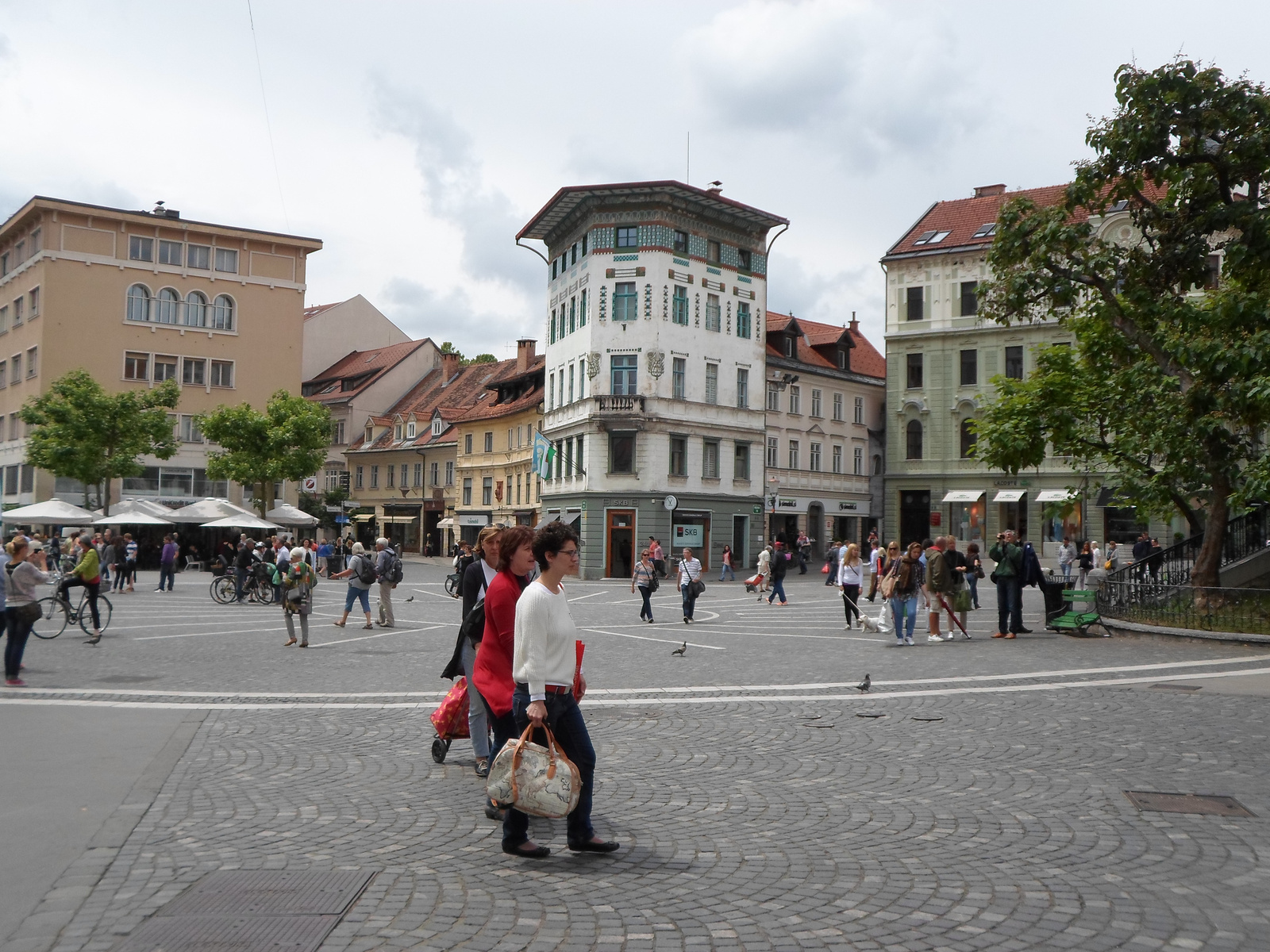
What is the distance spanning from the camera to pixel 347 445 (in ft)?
260

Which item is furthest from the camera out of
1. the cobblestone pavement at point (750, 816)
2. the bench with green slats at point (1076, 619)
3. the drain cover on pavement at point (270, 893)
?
the bench with green slats at point (1076, 619)

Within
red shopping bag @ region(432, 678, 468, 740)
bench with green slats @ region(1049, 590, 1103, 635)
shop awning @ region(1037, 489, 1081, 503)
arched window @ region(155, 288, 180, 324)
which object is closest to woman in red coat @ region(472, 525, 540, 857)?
red shopping bag @ region(432, 678, 468, 740)

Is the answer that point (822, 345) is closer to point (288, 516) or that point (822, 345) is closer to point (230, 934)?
point (288, 516)

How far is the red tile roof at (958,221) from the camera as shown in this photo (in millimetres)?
56125

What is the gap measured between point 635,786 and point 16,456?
207 feet

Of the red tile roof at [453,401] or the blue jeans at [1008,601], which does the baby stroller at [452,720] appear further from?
the red tile roof at [453,401]

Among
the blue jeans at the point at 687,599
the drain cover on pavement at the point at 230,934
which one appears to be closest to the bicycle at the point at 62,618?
the blue jeans at the point at 687,599

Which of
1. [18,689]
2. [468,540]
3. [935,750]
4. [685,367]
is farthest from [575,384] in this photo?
[935,750]

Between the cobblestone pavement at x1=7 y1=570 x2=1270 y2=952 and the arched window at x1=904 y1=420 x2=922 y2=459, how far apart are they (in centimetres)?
4453

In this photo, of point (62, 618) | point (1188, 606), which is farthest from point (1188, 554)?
point (62, 618)

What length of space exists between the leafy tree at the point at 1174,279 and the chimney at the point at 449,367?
58000 millimetres

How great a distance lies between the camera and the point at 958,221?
5800 centimetres

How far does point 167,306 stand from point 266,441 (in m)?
12.3

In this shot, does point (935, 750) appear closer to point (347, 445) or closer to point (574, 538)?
point (574, 538)
